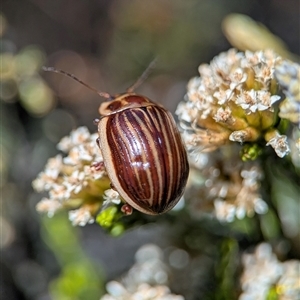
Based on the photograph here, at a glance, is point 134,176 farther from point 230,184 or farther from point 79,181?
point 230,184

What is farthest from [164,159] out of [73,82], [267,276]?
[73,82]

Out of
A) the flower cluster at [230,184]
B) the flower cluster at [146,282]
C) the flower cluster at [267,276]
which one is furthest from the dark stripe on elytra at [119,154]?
the flower cluster at [267,276]

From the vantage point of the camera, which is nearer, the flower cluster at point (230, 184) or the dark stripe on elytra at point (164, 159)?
the dark stripe on elytra at point (164, 159)

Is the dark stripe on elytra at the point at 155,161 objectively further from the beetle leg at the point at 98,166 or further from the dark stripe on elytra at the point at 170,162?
the beetle leg at the point at 98,166

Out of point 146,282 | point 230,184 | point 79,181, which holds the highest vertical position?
point 79,181

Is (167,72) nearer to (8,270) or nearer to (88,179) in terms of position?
(8,270)

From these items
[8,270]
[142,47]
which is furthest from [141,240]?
[142,47]
